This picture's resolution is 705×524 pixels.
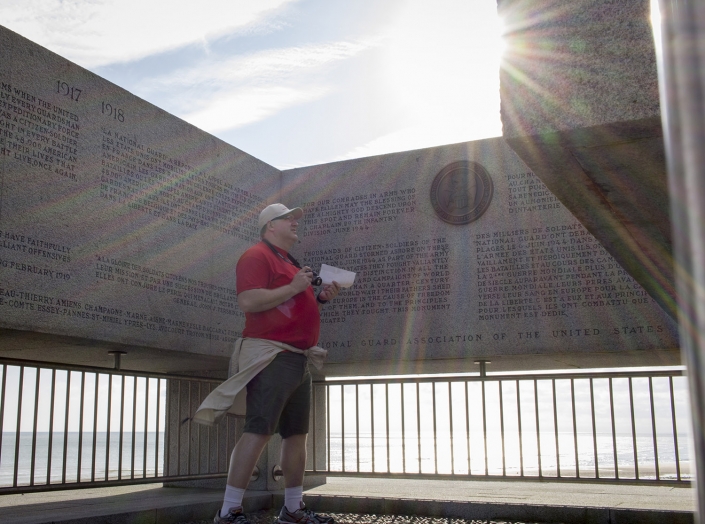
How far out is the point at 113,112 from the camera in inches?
212

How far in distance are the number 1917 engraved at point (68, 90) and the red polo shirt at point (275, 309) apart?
1608 mm

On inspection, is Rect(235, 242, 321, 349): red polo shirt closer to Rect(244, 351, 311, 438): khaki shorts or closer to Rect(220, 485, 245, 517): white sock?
Rect(244, 351, 311, 438): khaki shorts

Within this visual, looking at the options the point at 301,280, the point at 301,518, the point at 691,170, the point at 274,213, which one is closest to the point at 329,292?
the point at 301,280

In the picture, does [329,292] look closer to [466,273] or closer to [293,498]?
[293,498]

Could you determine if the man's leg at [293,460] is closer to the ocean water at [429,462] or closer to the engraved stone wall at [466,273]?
the ocean water at [429,462]

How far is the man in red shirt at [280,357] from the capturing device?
4.21 metres

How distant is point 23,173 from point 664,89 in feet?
15.2

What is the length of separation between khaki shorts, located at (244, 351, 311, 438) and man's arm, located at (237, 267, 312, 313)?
0.29 m

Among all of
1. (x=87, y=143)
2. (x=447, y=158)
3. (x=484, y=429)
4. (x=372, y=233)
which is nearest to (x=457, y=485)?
(x=484, y=429)

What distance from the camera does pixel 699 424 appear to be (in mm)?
447

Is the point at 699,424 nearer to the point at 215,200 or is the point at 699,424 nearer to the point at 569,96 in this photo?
the point at 569,96

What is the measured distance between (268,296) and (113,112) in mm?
1956

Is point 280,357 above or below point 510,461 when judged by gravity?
above

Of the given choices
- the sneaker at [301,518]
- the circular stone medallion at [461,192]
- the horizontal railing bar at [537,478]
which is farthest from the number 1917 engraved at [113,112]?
the horizontal railing bar at [537,478]
